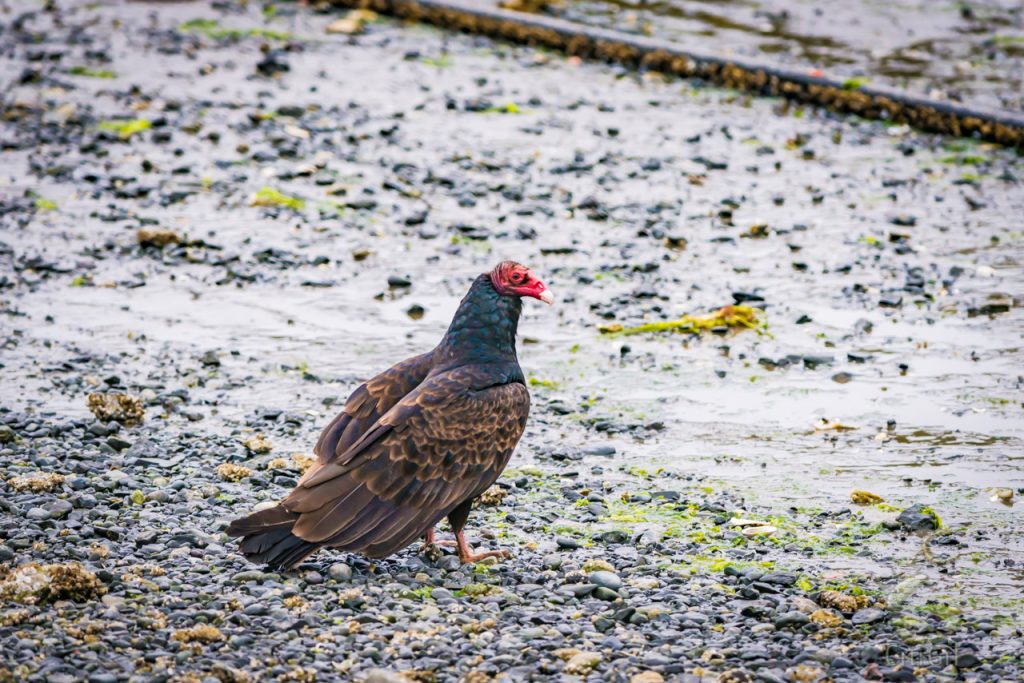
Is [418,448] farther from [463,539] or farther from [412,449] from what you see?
[463,539]

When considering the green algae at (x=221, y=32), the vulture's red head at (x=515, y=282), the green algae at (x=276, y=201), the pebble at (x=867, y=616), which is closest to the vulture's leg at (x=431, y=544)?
the vulture's red head at (x=515, y=282)

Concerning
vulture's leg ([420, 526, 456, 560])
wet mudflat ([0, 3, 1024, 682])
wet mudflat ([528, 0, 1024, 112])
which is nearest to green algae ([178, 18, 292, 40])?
wet mudflat ([0, 3, 1024, 682])

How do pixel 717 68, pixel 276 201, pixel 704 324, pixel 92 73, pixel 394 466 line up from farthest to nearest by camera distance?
pixel 92 73 → pixel 717 68 → pixel 276 201 → pixel 704 324 → pixel 394 466

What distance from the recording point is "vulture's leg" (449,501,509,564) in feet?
22.2

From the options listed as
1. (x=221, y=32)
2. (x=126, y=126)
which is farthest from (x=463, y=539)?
(x=221, y=32)

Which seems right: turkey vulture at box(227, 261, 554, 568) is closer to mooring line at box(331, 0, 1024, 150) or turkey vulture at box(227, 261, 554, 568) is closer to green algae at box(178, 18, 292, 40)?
mooring line at box(331, 0, 1024, 150)

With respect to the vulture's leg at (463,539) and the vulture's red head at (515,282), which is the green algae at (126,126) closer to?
the vulture's red head at (515,282)

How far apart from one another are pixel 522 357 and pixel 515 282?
2.21 metres

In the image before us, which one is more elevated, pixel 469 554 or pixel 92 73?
pixel 92 73

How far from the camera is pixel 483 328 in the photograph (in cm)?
719

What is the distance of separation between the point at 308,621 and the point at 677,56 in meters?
10.4

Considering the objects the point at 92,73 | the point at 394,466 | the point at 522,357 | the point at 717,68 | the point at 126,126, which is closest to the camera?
the point at 394,466

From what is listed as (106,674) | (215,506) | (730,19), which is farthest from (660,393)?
(730,19)

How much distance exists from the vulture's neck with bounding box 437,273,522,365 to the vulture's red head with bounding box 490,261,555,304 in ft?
0.14
